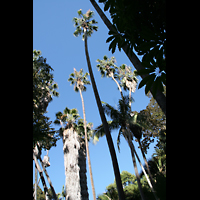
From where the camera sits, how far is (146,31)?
2422 millimetres

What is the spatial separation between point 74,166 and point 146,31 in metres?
19.3

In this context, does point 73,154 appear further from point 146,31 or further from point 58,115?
point 146,31

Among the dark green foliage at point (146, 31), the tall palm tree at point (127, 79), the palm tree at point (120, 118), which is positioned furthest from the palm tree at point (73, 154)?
the dark green foliage at point (146, 31)

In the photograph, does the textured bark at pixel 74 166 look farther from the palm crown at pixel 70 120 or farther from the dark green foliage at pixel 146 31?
the dark green foliage at pixel 146 31

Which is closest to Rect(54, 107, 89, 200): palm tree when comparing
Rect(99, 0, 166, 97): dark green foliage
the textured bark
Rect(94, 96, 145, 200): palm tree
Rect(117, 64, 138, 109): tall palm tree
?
the textured bark

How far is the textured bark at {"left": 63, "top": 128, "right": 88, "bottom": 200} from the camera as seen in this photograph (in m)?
18.2

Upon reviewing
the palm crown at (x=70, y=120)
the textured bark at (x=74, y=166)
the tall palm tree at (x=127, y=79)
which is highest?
the tall palm tree at (x=127, y=79)

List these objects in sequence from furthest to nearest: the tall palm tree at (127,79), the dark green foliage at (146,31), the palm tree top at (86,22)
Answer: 1. the tall palm tree at (127,79)
2. the palm tree top at (86,22)
3. the dark green foliage at (146,31)

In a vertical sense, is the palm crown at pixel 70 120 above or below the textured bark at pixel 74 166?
above

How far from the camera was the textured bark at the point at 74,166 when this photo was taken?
59.8 ft

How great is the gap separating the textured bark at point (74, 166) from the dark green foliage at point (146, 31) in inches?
718

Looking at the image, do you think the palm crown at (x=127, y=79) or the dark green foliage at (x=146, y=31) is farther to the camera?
the palm crown at (x=127, y=79)

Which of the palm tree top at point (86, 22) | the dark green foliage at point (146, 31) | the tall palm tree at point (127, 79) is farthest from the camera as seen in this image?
the tall palm tree at point (127, 79)
